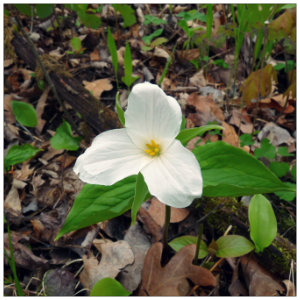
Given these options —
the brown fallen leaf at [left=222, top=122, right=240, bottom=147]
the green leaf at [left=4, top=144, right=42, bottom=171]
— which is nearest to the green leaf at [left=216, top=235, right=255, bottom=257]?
the brown fallen leaf at [left=222, top=122, right=240, bottom=147]

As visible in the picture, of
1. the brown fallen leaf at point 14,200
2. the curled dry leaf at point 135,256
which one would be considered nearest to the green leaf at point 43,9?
the brown fallen leaf at point 14,200

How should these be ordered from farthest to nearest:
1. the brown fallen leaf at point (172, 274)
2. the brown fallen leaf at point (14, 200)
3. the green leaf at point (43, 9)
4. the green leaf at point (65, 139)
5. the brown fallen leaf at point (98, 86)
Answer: the brown fallen leaf at point (98, 86) < the green leaf at point (43, 9) < the green leaf at point (65, 139) < the brown fallen leaf at point (14, 200) < the brown fallen leaf at point (172, 274)

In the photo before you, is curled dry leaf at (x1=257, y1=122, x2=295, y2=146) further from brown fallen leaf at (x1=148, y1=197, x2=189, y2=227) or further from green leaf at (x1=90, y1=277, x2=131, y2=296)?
green leaf at (x1=90, y1=277, x2=131, y2=296)

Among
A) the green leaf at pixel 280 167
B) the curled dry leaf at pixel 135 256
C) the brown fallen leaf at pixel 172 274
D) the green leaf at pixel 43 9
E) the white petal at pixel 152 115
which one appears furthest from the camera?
the green leaf at pixel 43 9

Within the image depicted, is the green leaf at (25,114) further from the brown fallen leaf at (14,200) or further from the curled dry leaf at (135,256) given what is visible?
the curled dry leaf at (135,256)

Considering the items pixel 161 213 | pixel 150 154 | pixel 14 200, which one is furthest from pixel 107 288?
pixel 14 200

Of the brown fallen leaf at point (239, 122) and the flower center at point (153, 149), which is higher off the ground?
the flower center at point (153, 149)

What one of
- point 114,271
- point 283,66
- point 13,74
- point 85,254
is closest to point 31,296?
point 85,254

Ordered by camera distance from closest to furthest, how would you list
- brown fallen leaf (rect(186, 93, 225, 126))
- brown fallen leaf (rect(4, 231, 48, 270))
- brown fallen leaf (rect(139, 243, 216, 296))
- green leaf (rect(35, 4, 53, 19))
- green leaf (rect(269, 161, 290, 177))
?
brown fallen leaf (rect(139, 243, 216, 296))
brown fallen leaf (rect(4, 231, 48, 270))
green leaf (rect(269, 161, 290, 177))
brown fallen leaf (rect(186, 93, 225, 126))
green leaf (rect(35, 4, 53, 19))
